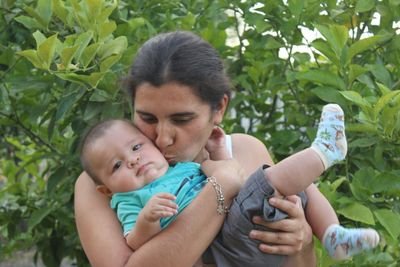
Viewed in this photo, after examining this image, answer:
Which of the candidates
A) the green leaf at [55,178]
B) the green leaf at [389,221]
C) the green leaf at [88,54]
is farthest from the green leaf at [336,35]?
the green leaf at [55,178]

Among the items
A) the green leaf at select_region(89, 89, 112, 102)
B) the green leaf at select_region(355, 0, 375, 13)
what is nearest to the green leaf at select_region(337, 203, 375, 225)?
the green leaf at select_region(355, 0, 375, 13)

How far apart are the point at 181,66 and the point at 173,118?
5.6 inches

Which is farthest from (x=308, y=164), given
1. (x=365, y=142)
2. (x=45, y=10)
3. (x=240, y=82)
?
(x=240, y=82)

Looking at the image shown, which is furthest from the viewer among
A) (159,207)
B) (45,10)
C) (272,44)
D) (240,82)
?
(240,82)

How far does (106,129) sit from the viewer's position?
8.22 ft

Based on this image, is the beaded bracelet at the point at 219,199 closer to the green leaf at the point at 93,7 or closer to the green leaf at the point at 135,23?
the green leaf at the point at 93,7

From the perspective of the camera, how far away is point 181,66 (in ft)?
7.95

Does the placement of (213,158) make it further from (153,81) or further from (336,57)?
(336,57)

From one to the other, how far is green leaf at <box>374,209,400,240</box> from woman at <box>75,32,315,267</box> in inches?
12.0

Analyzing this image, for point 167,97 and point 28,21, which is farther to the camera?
point 28,21

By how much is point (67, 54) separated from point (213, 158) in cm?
51

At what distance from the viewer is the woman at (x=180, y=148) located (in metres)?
2.32

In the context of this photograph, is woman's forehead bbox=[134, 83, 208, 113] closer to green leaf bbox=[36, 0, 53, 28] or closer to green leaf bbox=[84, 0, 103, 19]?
green leaf bbox=[84, 0, 103, 19]

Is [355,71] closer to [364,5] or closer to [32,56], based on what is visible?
[364,5]
